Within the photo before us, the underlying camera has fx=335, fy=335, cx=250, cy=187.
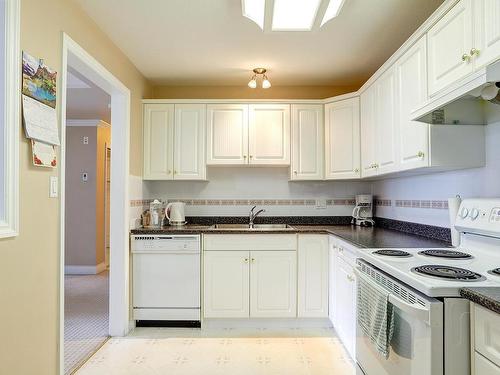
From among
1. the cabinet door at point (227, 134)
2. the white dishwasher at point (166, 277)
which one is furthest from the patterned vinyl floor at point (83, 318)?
the cabinet door at point (227, 134)

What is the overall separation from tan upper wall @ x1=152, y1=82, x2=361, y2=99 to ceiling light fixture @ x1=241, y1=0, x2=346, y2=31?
1.36 meters

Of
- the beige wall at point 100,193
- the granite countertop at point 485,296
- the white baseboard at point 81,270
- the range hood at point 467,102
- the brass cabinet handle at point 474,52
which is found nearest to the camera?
the granite countertop at point 485,296

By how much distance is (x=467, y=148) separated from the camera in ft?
6.25

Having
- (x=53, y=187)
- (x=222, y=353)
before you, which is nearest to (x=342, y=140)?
(x=222, y=353)

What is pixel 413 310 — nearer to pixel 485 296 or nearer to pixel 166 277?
pixel 485 296

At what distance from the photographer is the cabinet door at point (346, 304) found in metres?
2.29

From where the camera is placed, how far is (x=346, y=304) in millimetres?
2441

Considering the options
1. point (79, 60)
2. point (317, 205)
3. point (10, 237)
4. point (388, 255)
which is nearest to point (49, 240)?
point (10, 237)

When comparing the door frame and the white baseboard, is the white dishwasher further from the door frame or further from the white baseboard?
the white baseboard

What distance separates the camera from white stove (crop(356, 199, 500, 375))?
3.74 feet

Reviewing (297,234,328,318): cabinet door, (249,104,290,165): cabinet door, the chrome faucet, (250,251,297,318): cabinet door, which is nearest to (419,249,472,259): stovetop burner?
(297,234,328,318): cabinet door

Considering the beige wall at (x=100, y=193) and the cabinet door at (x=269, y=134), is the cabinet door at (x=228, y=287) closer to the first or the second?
the cabinet door at (x=269, y=134)

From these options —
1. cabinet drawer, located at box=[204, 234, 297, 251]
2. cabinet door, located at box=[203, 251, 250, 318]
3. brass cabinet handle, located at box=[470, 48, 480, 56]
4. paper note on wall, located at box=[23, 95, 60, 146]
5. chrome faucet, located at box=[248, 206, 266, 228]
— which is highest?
brass cabinet handle, located at box=[470, 48, 480, 56]

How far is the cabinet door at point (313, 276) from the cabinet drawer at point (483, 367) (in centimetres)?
189
